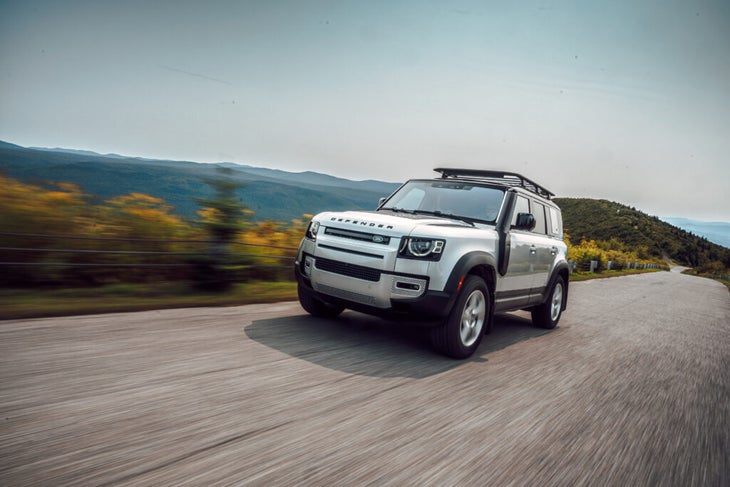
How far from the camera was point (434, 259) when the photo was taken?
4.51 meters

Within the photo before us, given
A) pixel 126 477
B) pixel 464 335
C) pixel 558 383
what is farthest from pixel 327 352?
pixel 126 477

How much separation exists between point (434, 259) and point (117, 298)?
4453mm

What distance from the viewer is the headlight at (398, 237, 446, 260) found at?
14.8ft

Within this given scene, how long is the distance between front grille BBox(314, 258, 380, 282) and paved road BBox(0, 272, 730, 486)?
75 centimetres

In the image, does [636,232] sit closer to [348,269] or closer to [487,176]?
[487,176]

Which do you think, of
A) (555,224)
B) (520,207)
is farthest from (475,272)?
(555,224)

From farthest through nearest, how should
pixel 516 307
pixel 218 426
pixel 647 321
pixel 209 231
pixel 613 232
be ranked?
pixel 613 232 < pixel 647 321 < pixel 209 231 < pixel 516 307 < pixel 218 426

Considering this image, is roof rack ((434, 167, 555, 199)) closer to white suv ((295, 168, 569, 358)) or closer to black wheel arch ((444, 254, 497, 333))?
white suv ((295, 168, 569, 358))

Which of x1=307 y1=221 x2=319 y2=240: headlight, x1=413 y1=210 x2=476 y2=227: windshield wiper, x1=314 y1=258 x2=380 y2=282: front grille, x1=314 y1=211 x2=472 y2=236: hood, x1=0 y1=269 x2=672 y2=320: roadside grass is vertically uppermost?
x1=413 y1=210 x2=476 y2=227: windshield wiper

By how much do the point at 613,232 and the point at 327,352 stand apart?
11745cm

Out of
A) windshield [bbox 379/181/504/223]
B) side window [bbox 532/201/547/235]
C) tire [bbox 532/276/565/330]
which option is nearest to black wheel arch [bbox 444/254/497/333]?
windshield [bbox 379/181/504/223]

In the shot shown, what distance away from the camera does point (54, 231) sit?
665 centimetres

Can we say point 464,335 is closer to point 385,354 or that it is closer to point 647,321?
point 385,354

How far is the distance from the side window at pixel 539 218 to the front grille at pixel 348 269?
122 inches
